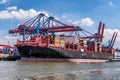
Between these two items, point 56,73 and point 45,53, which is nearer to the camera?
point 56,73

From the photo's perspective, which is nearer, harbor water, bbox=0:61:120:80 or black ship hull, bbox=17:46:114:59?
harbor water, bbox=0:61:120:80

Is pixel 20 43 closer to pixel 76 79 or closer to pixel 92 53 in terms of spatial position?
pixel 92 53

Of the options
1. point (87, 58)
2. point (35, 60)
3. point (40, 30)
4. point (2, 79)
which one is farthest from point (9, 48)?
point (2, 79)

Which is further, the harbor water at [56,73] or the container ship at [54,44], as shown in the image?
the container ship at [54,44]

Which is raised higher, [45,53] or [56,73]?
[45,53]

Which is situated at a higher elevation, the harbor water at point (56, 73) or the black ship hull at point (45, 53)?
the black ship hull at point (45, 53)

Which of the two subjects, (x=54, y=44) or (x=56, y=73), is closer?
(x=56, y=73)

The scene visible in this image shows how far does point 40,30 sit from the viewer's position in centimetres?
11762

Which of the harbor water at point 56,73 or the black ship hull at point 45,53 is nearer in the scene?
the harbor water at point 56,73

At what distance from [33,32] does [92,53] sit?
1023 inches

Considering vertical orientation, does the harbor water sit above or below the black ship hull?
below

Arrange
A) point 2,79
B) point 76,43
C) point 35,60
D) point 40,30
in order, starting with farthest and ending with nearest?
1. point 40,30
2. point 76,43
3. point 35,60
4. point 2,79

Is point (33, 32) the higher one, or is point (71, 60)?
point (33, 32)

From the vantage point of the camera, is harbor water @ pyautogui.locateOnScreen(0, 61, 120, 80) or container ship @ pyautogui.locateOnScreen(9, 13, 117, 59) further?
container ship @ pyautogui.locateOnScreen(9, 13, 117, 59)
